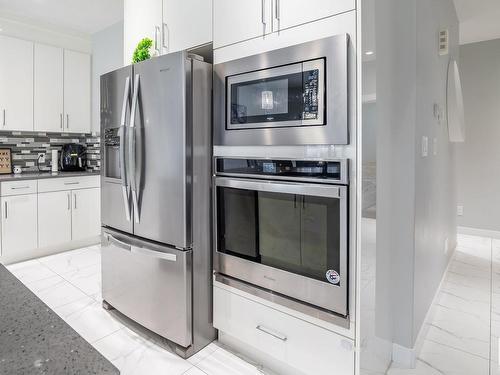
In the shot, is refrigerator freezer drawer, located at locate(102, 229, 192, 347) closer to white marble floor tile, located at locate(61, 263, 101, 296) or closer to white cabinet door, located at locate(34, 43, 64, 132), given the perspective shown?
white marble floor tile, located at locate(61, 263, 101, 296)

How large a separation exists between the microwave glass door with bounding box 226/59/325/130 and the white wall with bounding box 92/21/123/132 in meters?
2.59

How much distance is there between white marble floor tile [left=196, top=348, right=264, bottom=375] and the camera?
70.0 inches

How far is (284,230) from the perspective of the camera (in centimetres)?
159

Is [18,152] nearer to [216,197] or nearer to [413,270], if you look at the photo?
[216,197]

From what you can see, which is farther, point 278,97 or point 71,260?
point 71,260

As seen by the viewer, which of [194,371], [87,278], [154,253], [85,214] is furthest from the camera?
[85,214]

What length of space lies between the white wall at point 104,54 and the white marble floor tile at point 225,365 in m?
3.26

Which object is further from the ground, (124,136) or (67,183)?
(124,136)

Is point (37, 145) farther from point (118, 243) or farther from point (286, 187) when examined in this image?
point (286, 187)

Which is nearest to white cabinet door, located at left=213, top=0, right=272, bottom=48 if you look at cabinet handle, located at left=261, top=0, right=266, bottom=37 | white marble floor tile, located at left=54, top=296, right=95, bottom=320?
cabinet handle, located at left=261, top=0, right=266, bottom=37

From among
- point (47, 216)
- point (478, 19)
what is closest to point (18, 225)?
point (47, 216)

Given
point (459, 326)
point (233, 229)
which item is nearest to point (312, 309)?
point (233, 229)

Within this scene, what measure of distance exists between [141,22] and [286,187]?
1.73m

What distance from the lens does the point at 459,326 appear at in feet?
7.39
